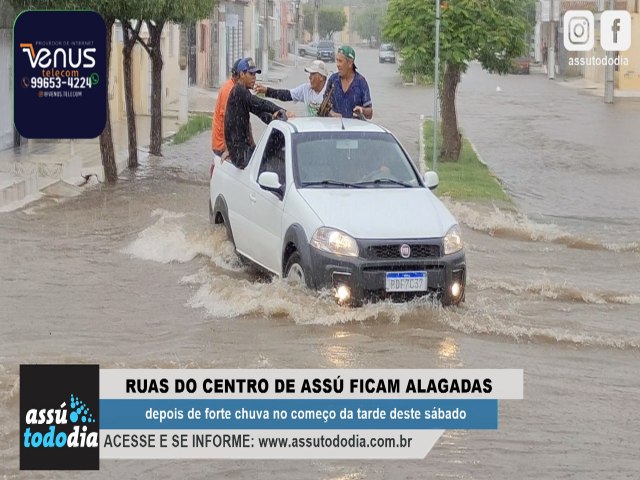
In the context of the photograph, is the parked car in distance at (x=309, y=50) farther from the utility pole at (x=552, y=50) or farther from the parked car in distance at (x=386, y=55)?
the utility pole at (x=552, y=50)

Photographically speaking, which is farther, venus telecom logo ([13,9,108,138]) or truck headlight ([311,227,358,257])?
venus telecom logo ([13,9,108,138])

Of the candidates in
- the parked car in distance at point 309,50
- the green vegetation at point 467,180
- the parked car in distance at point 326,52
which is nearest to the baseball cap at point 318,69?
the green vegetation at point 467,180

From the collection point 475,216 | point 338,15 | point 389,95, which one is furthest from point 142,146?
point 338,15

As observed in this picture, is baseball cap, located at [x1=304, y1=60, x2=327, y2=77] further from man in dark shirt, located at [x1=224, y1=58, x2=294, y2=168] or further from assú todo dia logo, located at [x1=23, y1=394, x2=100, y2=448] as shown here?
assú todo dia logo, located at [x1=23, y1=394, x2=100, y2=448]

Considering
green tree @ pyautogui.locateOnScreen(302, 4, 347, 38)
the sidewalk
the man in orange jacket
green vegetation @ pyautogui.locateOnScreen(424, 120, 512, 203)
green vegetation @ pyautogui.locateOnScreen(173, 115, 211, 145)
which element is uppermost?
green tree @ pyautogui.locateOnScreen(302, 4, 347, 38)

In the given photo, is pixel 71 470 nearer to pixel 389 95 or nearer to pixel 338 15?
pixel 389 95

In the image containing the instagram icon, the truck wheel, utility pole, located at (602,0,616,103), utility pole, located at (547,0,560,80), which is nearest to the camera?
the truck wheel

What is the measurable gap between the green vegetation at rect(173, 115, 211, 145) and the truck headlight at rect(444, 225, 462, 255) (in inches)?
721

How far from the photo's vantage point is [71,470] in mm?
7086

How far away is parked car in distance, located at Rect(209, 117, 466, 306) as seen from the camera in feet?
34.8

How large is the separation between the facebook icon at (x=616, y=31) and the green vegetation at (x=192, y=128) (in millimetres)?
25817

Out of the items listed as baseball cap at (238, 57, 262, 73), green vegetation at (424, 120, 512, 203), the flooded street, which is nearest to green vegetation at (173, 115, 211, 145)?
green vegetation at (424, 120, 512, 203)

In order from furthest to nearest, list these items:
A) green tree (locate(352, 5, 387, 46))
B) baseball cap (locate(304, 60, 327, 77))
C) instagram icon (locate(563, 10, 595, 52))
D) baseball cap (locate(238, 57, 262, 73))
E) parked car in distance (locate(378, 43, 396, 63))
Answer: green tree (locate(352, 5, 387, 46)) → parked car in distance (locate(378, 43, 396, 63)) → instagram icon (locate(563, 10, 595, 52)) → baseball cap (locate(304, 60, 327, 77)) → baseball cap (locate(238, 57, 262, 73))

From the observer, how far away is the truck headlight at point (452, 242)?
10789mm
